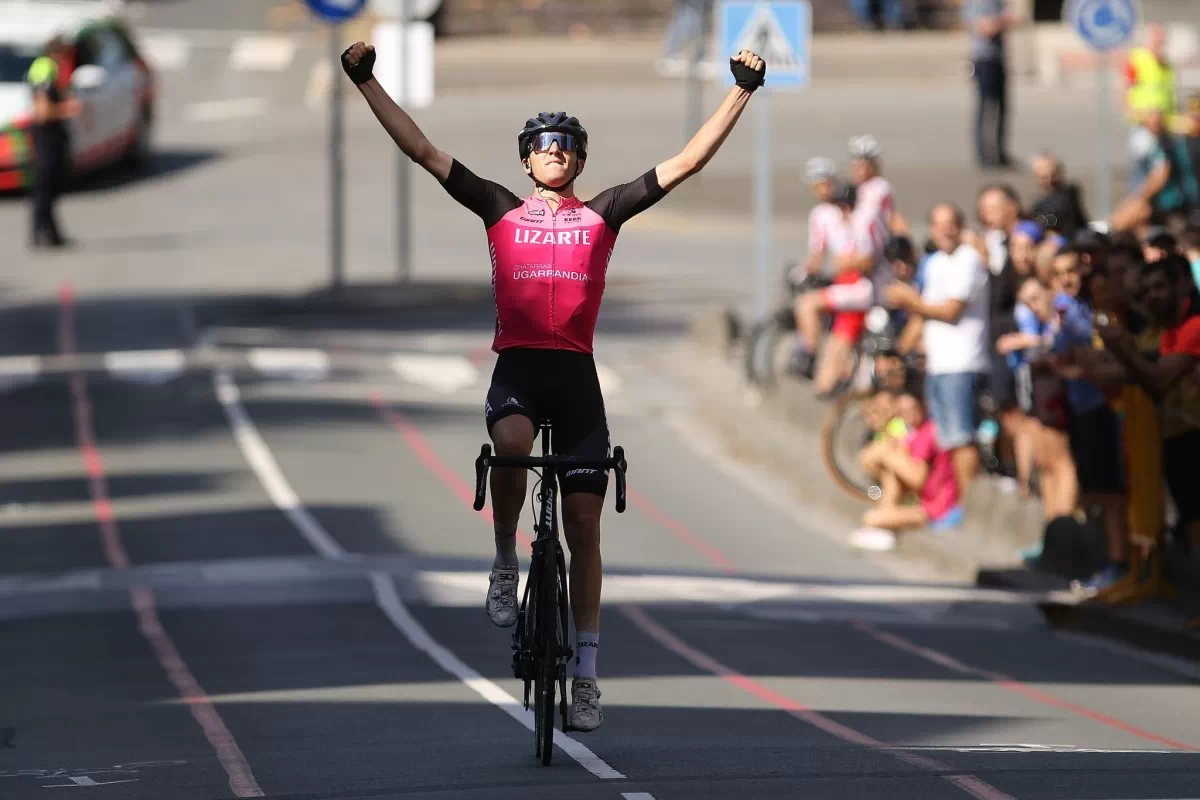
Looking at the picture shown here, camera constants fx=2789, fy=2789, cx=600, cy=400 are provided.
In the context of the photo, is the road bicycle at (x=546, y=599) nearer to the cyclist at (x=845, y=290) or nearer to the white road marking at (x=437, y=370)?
the cyclist at (x=845, y=290)

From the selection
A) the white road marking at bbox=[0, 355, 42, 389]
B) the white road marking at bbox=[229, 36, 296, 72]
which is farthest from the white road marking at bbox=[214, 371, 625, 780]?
the white road marking at bbox=[229, 36, 296, 72]

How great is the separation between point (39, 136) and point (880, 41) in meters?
20.0

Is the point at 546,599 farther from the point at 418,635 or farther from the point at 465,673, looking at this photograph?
the point at 418,635

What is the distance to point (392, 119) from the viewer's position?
380 inches

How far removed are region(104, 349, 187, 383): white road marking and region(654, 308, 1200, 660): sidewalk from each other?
4.53m

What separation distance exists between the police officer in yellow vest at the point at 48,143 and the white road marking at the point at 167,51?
1704 cm

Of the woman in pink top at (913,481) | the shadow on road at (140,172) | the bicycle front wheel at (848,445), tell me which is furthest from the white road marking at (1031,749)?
the shadow on road at (140,172)

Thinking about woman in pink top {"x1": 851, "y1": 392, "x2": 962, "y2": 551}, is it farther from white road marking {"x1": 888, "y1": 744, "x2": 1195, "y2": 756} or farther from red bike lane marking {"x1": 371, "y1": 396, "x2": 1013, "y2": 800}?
white road marking {"x1": 888, "y1": 744, "x2": 1195, "y2": 756}

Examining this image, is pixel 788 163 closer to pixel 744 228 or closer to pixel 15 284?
pixel 744 228

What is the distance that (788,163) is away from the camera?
38.9 m

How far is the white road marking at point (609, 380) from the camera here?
81.7 feet

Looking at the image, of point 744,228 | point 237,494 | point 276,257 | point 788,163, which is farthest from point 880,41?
point 237,494

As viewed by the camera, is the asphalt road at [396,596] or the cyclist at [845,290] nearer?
the asphalt road at [396,596]

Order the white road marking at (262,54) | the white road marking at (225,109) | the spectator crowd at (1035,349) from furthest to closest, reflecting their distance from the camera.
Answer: the white road marking at (262,54), the white road marking at (225,109), the spectator crowd at (1035,349)
